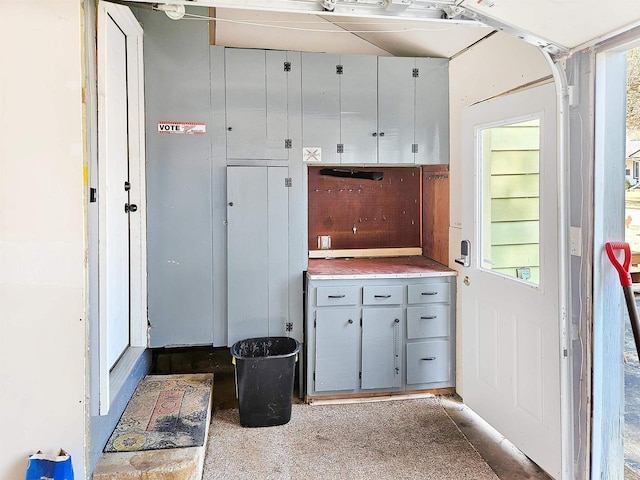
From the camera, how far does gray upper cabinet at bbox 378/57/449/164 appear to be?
11.2ft

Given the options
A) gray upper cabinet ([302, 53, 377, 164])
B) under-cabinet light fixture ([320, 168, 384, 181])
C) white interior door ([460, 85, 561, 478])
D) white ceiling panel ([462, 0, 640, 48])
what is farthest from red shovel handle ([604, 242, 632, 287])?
under-cabinet light fixture ([320, 168, 384, 181])

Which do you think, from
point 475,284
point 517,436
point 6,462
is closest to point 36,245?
point 6,462

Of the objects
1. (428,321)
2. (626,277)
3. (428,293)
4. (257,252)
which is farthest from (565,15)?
(257,252)

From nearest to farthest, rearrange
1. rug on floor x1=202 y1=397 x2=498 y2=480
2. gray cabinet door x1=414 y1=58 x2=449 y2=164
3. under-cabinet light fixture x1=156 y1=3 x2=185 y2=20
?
under-cabinet light fixture x1=156 y1=3 x2=185 y2=20 → rug on floor x1=202 y1=397 x2=498 y2=480 → gray cabinet door x1=414 y1=58 x2=449 y2=164

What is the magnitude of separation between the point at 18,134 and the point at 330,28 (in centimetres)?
248

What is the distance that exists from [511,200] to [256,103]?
1.80 metres

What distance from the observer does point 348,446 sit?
2732mm

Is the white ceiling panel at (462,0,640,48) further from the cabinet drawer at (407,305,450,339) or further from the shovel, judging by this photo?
the cabinet drawer at (407,305,450,339)

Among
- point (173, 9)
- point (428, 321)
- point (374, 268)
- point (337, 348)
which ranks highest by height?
point (173, 9)

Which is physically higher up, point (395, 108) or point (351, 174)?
point (395, 108)

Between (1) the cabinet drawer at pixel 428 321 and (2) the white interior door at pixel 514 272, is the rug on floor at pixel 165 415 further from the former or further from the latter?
(2) the white interior door at pixel 514 272

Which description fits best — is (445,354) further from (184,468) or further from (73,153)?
(73,153)

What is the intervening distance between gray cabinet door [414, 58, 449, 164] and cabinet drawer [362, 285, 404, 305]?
99 centimetres

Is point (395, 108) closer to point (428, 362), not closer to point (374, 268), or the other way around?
point (374, 268)
